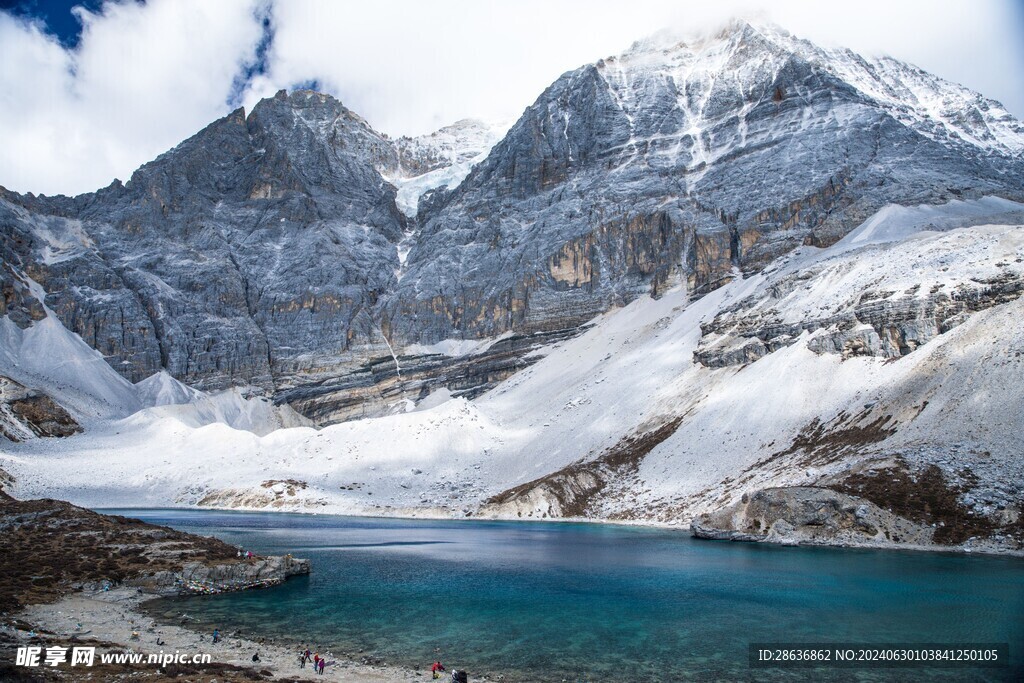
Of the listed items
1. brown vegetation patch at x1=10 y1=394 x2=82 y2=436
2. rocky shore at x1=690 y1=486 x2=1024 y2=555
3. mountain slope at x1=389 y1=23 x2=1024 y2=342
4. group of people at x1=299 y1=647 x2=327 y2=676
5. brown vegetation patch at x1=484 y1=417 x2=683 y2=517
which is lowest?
group of people at x1=299 y1=647 x2=327 y2=676

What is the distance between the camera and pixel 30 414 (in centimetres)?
14300

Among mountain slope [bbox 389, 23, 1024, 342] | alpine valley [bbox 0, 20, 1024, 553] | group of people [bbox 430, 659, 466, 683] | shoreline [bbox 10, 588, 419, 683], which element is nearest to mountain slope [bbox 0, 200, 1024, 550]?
alpine valley [bbox 0, 20, 1024, 553]

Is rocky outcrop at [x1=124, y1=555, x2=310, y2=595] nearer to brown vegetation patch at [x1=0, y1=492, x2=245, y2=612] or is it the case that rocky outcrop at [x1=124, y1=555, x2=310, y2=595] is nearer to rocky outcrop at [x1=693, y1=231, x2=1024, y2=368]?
brown vegetation patch at [x1=0, y1=492, x2=245, y2=612]

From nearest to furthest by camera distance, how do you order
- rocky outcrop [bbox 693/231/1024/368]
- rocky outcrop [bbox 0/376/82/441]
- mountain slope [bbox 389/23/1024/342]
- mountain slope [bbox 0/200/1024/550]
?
1. mountain slope [bbox 0/200/1024/550]
2. rocky outcrop [bbox 693/231/1024/368]
3. rocky outcrop [bbox 0/376/82/441]
4. mountain slope [bbox 389/23/1024/342]

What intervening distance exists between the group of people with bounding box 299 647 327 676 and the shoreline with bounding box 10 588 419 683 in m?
0.19

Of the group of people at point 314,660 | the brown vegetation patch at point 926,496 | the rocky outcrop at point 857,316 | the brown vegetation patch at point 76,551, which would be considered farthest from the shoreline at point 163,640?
the rocky outcrop at point 857,316

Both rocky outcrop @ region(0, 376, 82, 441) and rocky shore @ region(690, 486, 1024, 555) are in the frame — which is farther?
rocky outcrop @ region(0, 376, 82, 441)

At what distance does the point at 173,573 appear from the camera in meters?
41.2

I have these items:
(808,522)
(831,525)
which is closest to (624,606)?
(831,525)

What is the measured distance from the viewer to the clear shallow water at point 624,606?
2773 cm

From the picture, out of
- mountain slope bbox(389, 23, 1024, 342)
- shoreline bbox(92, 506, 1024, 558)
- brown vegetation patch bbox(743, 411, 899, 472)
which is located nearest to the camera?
shoreline bbox(92, 506, 1024, 558)

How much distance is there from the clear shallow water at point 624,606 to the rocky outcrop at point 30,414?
10814 cm

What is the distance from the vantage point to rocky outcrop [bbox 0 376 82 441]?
138 metres

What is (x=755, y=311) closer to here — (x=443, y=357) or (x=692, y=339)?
(x=692, y=339)
